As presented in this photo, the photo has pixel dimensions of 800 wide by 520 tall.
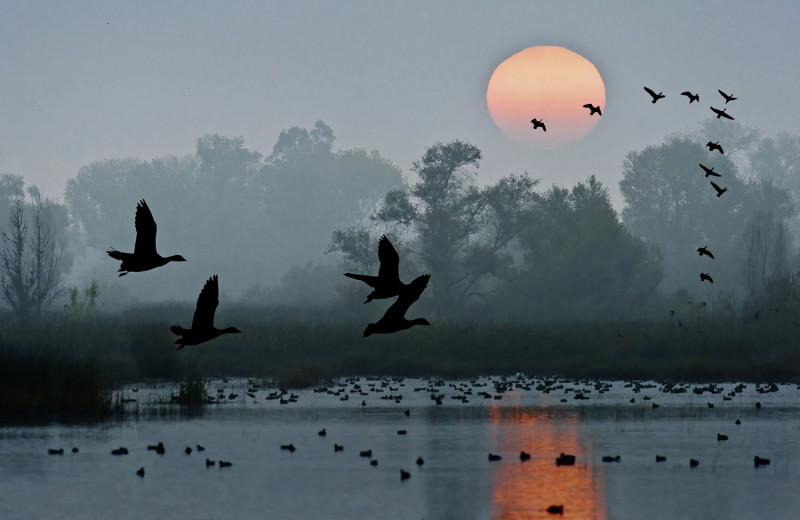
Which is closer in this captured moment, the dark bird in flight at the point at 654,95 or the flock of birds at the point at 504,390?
the dark bird in flight at the point at 654,95

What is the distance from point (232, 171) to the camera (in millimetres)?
172625

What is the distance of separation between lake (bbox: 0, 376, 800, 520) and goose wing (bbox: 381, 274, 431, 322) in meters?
12.4

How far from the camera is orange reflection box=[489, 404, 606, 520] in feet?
71.4

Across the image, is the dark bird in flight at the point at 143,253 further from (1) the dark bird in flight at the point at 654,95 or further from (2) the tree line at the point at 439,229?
(2) the tree line at the point at 439,229

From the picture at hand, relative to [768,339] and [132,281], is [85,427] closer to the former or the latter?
[768,339]

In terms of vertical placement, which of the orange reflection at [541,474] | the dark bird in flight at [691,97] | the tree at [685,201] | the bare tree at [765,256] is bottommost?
the orange reflection at [541,474]

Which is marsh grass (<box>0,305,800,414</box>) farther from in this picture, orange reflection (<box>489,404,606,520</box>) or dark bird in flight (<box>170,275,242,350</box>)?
dark bird in flight (<box>170,275,242,350</box>)

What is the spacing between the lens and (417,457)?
27.7 m

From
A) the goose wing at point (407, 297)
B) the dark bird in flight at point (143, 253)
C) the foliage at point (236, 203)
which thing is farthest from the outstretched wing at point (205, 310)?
the foliage at point (236, 203)

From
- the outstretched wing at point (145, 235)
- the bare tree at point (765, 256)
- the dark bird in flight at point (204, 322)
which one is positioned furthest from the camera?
the bare tree at point (765, 256)

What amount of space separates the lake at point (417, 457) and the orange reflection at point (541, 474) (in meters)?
0.06

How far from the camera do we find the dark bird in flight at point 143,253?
10.1 meters

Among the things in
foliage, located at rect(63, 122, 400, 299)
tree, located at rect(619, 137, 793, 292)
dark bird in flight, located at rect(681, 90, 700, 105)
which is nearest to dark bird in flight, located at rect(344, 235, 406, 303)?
dark bird in flight, located at rect(681, 90, 700, 105)

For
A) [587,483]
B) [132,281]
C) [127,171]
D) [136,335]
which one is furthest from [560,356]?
[127,171]
